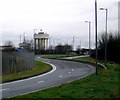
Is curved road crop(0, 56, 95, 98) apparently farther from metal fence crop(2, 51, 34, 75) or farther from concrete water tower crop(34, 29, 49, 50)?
concrete water tower crop(34, 29, 49, 50)

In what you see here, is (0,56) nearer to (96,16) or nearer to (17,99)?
(96,16)

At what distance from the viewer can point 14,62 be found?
30.6 meters

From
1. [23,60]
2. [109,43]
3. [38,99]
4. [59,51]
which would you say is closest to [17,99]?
[38,99]

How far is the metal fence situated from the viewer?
2816 cm

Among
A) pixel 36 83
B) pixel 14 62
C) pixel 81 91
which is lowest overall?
pixel 36 83

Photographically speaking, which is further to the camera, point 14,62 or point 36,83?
point 14,62

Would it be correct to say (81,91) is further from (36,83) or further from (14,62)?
(14,62)

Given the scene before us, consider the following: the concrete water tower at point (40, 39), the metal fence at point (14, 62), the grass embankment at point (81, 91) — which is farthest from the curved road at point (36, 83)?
the concrete water tower at point (40, 39)

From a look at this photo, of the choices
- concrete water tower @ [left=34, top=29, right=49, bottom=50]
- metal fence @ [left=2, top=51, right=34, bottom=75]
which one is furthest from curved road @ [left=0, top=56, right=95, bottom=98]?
concrete water tower @ [left=34, top=29, right=49, bottom=50]

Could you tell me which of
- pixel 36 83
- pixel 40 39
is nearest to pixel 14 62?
pixel 36 83

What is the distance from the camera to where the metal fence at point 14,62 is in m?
28.2

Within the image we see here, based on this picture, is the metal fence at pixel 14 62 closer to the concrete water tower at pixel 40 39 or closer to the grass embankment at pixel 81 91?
the grass embankment at pixel 81 91

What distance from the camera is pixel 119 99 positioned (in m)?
10.4

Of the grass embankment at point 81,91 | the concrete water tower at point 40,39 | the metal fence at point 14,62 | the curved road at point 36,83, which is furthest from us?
the concrete water tower at point 40,39
